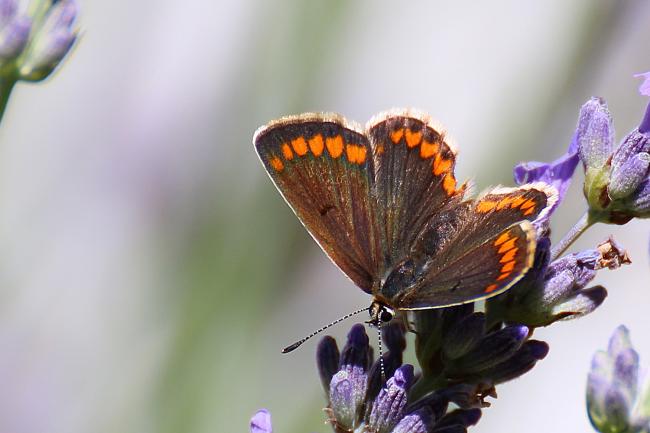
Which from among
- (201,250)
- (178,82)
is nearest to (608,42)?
(201,250)

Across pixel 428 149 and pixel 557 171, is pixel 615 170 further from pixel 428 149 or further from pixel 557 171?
pixel 428 149

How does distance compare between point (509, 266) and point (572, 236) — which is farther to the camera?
point (572, 236)

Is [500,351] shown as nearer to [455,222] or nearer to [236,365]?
[455,222]

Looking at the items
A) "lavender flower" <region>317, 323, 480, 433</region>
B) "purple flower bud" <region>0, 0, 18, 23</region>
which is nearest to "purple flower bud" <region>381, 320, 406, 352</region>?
"lavender flower" <region>317, 323, 480, 433</region>

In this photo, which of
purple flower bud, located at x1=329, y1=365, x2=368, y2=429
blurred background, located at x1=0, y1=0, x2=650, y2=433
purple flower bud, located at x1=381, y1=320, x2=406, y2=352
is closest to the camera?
purple flower bud, located at x1=329, y1=365, x2=368, y2=429

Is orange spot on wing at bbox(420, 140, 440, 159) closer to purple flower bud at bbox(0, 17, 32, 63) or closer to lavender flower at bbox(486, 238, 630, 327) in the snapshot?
lavender flower at bbox(486, 238, 630, 327)

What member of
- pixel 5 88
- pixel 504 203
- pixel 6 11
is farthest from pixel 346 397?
pixel 6 11

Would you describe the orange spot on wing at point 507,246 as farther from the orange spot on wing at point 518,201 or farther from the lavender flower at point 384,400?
the lavender flower at point 384,400
